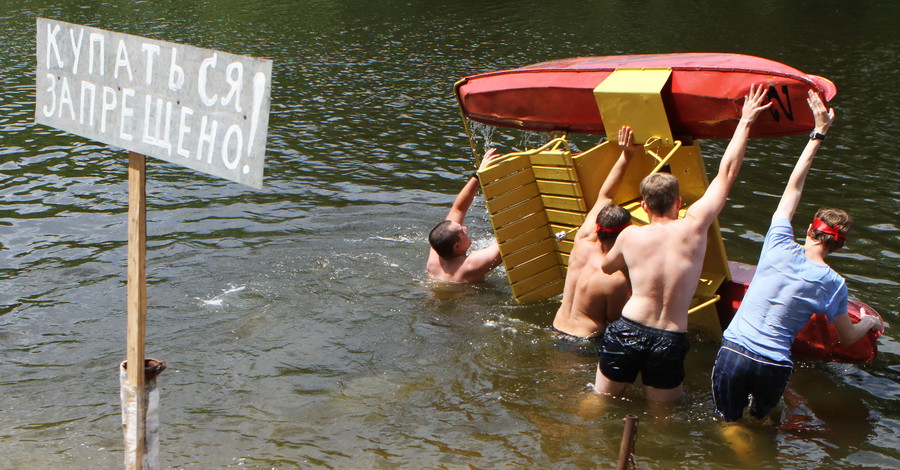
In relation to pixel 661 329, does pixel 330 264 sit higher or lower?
lower

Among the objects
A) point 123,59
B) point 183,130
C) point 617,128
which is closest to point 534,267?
point 617,128

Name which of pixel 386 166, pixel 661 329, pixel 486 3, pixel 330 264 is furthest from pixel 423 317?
pixel 486 3

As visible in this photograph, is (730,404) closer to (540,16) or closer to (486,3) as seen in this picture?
(540,16)

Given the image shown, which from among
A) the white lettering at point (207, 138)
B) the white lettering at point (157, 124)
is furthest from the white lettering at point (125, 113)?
the white lettering at point (207, 138)

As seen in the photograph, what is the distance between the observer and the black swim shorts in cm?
630

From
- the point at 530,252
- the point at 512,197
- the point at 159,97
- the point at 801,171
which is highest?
the point at 159,97

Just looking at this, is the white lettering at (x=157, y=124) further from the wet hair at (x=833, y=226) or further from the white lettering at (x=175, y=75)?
the wet hair at (x=833, y=226)

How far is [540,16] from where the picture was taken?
2792cm

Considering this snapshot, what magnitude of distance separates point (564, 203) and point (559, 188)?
0.15 m

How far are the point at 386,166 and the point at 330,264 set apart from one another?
13.7 feet

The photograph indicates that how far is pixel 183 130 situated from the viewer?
4328mm

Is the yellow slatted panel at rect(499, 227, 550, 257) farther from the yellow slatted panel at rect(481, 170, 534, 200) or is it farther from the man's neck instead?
the man's neck

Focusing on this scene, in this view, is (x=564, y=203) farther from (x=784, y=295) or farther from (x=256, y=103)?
(x=256, y=103)

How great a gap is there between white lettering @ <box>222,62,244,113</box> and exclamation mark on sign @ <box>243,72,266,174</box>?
0.30 feet
